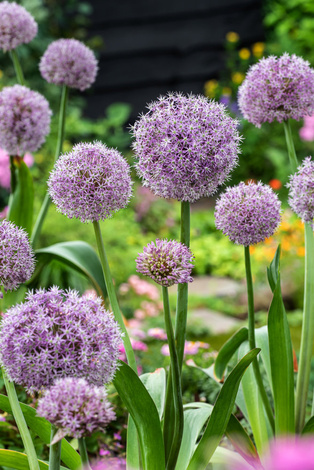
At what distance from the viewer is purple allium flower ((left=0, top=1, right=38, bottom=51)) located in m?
2.30

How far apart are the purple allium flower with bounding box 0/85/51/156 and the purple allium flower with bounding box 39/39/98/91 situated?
12cm

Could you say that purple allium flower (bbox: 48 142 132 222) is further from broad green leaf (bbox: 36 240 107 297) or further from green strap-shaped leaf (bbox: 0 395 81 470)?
broad green leaf (bbox: 36 240 107 297)

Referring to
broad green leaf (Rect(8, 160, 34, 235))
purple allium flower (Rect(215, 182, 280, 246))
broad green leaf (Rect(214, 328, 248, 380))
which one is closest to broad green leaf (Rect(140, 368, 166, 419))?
broad green leaf (Rect(214, 328, 248, 380))

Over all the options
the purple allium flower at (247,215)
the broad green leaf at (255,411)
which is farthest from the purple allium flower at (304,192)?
the broad green leaf at (255,411)

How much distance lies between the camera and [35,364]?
3.11 feet

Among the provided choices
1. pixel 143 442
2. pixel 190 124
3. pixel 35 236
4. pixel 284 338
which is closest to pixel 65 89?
pixel 35 236

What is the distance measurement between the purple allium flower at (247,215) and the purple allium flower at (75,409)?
669 millimetres

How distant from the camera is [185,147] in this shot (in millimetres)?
1243

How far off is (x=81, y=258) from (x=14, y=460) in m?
0.96

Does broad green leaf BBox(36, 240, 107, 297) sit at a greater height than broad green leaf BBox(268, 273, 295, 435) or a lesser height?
greater

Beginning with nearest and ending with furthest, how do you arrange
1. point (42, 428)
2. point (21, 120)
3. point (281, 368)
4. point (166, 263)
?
point (166, 263) → point (42, 428) → point (281, 368) → point (21, 120)

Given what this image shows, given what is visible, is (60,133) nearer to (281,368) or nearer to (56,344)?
(281,368)

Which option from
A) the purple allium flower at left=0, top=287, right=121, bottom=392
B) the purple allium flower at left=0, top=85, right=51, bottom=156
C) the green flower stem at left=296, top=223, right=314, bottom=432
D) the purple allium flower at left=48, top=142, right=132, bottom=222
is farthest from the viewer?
the purple allium flower at left=0, top=85, right=51, bottom=156

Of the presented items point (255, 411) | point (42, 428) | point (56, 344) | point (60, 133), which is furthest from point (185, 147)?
point (60, 133)
